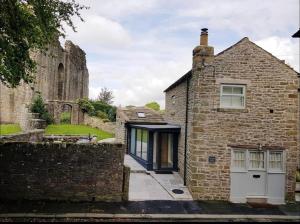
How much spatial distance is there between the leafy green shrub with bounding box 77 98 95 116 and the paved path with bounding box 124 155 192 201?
23114 mm

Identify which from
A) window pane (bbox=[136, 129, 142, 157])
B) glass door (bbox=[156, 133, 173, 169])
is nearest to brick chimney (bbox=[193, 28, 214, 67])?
glass door (bbox=[156, 133, 173, 169])

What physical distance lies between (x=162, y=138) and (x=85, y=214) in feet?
31.4

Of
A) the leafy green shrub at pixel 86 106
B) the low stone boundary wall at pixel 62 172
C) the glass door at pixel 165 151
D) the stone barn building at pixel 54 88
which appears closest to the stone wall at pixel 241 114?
the low stone boundary wall at pixel 62 172

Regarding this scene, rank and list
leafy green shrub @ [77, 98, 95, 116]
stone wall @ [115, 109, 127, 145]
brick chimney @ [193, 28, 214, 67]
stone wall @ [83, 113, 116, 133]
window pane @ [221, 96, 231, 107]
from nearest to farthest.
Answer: brick chimney @ [193, 28, 214, 67] < window pane @ [221, 96, 231, 107] < stone wall @ [115, 109, 127, 145] < stone wall @ [83, 113, 116, 133] < leafy green shrub @ [77, 98, 95, 116]

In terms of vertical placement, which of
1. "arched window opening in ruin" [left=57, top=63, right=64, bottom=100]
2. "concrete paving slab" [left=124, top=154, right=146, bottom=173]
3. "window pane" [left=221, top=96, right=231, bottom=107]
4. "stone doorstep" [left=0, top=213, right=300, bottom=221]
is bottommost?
"stone doorstep" [left=0, top=213, right=300, bottom=221]

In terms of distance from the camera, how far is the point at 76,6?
42.2 feet

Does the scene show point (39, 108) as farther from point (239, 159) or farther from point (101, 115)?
point (239, 159)

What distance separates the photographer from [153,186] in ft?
54.2

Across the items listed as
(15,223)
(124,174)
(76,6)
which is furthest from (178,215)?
(76,6)

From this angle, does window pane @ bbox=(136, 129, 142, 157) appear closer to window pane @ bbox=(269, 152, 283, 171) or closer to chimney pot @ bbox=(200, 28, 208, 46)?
chimney pot @ bbox=(200, 28, 208, 46)

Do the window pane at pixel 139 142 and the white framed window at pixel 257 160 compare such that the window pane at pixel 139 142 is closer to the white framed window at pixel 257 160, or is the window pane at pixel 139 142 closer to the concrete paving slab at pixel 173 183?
the concrete paving slab at pixel 173 183

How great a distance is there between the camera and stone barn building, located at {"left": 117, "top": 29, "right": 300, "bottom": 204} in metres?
15.0

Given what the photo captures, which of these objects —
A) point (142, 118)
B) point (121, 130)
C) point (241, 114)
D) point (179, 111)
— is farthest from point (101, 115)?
point (241, 114)

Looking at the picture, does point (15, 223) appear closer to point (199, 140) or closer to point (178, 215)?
point (178, 215)
